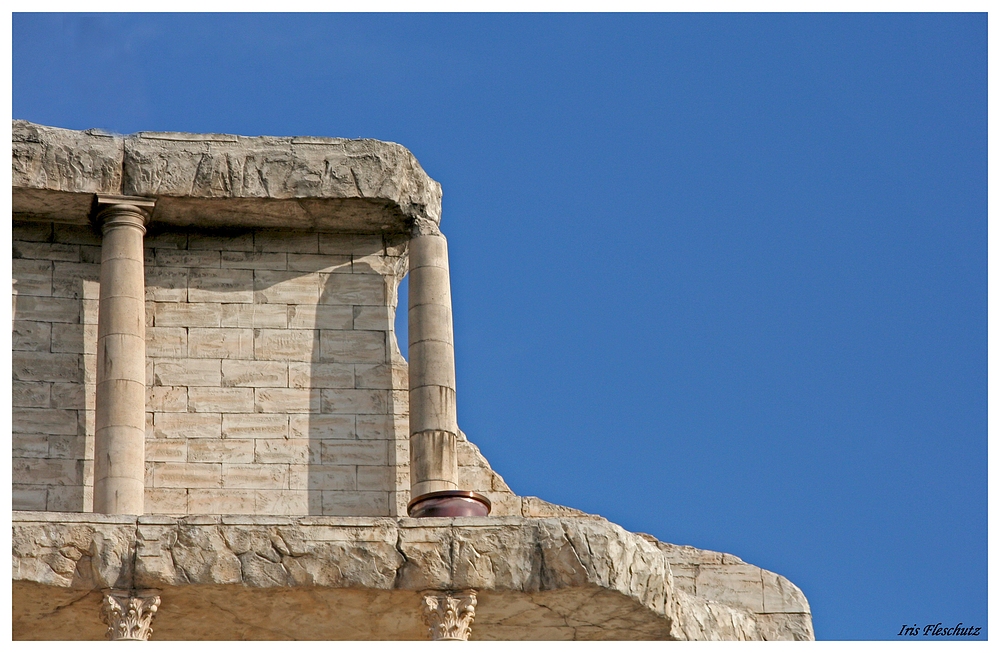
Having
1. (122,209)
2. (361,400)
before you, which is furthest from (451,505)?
(122,209)

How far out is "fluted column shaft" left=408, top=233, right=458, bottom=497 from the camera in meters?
22.3

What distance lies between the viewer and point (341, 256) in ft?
79.6

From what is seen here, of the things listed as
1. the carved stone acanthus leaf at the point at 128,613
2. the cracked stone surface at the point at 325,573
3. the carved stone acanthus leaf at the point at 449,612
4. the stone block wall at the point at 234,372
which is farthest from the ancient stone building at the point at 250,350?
the carved stone acanthus leaf at the point at 128,613

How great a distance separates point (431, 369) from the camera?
75.3ft

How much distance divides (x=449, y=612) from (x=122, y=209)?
23.0ft

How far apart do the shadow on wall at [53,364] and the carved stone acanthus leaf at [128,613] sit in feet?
11.5

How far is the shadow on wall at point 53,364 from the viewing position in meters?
22.1

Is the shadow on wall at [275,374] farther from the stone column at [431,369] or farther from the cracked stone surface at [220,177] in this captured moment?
the stone column at [431,369]

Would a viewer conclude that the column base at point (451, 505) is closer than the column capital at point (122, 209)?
Yes

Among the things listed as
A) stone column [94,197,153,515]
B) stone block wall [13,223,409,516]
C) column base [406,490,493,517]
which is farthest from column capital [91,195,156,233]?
column base [406,490,493,517]

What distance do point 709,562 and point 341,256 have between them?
19.0ft

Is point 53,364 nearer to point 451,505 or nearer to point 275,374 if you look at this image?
point 275,374
